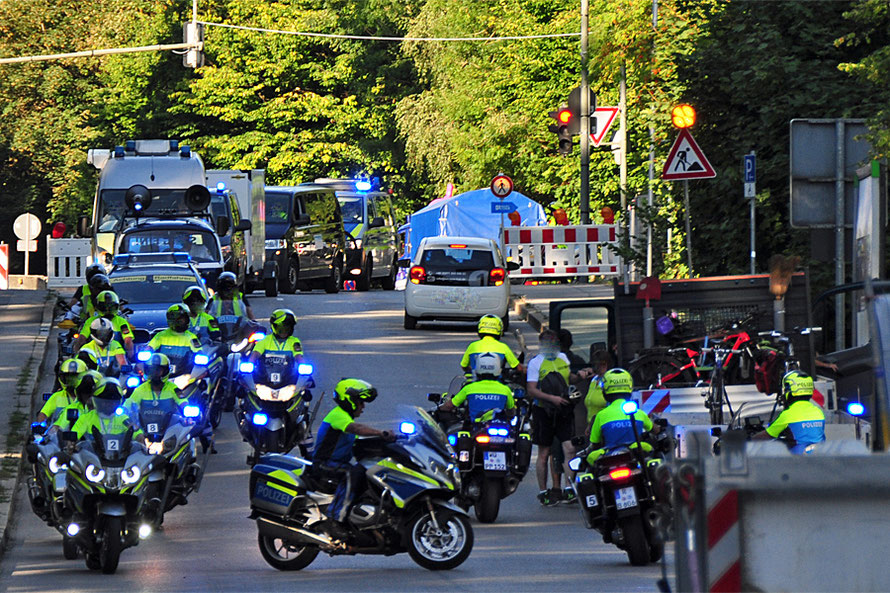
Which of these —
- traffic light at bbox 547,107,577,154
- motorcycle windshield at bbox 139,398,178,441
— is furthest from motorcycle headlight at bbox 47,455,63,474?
traffic light at bbox 547,107,577,154

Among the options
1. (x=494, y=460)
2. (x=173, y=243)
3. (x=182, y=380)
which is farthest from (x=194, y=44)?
(x=494, y=460)

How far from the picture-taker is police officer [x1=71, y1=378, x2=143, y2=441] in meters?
12.7

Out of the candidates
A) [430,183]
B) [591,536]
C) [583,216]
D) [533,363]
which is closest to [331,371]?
[533,363]

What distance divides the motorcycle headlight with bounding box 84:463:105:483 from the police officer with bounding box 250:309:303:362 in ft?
14.2

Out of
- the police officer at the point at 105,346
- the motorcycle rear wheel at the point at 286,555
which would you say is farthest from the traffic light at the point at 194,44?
the motorcycle rear wheel at the point at 286,555

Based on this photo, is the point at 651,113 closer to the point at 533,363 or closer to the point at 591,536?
the point at 533,363

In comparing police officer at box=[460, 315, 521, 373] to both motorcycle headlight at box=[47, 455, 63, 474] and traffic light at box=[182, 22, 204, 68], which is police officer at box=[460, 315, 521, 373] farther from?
traffic light at box=[182, 22, 204, 68]

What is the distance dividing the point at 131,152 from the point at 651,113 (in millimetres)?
9303

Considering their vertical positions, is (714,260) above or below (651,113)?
below

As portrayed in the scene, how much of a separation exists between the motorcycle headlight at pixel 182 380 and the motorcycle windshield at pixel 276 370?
1.32 meters

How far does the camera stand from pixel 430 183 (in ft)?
225

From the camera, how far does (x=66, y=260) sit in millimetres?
35438

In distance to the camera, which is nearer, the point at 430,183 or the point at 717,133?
the point at 717,133

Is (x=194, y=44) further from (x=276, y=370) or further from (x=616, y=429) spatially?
(x=616, y=429)
